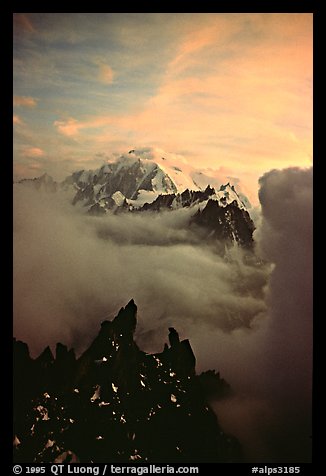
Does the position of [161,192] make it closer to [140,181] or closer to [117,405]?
[140,181]

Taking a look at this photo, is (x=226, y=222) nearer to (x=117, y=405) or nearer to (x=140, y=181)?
(x=140, y=181)

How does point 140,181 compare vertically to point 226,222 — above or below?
above

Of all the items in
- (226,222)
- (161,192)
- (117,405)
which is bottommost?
(117,405)

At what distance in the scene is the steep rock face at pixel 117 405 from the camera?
182 inches

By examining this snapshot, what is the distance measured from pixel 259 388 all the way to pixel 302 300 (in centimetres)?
84

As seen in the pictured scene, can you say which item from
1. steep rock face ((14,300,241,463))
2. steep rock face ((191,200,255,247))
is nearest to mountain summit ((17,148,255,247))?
steep rock face ((191,200,255,247))

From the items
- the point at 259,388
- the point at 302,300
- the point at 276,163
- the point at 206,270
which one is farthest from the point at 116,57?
the point at 259,388

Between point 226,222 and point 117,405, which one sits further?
point 226,222

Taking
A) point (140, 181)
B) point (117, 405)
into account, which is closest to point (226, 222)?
point (140, 181)

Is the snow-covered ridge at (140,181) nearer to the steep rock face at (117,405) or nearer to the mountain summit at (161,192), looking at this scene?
the mountain summit at (161,192)

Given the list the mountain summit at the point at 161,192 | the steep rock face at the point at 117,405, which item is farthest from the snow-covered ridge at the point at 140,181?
the steep rock face at the point at 117,405

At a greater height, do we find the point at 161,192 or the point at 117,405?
the point at 161,192

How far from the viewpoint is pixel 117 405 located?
4684mm

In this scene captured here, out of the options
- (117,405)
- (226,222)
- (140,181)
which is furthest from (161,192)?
(117,405)
